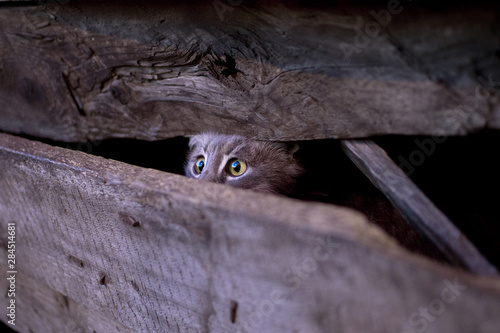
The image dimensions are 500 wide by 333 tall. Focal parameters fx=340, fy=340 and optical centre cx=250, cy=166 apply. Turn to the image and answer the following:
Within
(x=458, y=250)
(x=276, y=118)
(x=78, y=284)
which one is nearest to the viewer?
(x=458, y=250)

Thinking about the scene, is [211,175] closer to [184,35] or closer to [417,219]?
[184,35]

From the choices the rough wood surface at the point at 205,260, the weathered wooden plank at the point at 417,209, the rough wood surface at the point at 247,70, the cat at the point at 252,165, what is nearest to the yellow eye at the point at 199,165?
the cat at the point at 252,165

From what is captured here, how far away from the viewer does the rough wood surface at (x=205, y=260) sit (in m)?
0.74

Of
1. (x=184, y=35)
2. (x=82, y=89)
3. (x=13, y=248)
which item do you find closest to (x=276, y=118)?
(x=184, y=35)

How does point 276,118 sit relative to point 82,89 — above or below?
above

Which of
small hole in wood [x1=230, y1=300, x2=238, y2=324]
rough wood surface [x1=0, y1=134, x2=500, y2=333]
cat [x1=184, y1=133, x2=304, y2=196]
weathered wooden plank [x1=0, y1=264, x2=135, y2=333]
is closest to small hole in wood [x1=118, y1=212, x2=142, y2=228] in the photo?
rough wood surface [x1=0, y1=134, x2=500, y2=333]

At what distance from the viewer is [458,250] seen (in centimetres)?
87

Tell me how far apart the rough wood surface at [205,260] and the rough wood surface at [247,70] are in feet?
1.39

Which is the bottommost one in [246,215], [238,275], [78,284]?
[78,284]

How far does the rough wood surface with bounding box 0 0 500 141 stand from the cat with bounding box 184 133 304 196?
0.40 metres

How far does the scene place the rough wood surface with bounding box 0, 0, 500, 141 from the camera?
93 cm

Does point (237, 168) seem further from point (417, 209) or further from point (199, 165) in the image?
point (417, 209)

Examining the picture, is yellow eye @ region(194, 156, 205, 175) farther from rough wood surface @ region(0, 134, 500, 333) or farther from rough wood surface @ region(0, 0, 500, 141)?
rough wood surface @ region(0, 134, 500, 333)

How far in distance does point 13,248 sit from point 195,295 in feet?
4.08
